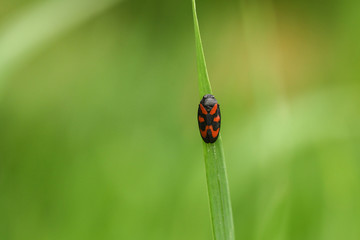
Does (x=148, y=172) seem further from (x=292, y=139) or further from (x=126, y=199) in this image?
(x=292, y=139)

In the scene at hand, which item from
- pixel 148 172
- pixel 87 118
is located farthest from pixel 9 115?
pixel 148 172

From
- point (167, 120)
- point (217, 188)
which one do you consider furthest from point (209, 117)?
point (167, 120)

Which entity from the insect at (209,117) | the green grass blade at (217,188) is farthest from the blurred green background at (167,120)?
the green grass blade at (217,188)

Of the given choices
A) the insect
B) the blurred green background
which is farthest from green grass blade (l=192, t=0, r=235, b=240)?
the blurred green background

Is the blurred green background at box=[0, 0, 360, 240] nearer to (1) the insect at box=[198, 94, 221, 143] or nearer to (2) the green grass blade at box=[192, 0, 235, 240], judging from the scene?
(1) the insect at box=[198, 94, 221, 143]

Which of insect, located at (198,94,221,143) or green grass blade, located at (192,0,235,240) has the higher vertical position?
insect, located at (198,94,221,143)

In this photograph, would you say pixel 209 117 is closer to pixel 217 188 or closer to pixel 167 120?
pixel 217 188

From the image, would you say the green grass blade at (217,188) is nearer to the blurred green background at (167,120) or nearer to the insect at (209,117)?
the insect at (209,117)
